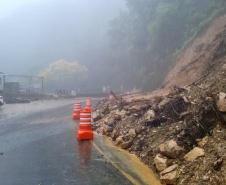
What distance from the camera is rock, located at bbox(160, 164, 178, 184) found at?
4093 mm

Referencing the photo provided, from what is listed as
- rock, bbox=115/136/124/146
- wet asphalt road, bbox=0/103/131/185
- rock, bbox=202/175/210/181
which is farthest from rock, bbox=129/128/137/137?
rock, bbox=202/175/210/181

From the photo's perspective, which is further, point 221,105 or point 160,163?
point 221,105

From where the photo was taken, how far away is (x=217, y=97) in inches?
227

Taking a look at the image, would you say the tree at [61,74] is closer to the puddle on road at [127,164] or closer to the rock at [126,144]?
the puddle on road at [127,164]

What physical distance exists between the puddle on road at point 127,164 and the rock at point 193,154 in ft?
2.76

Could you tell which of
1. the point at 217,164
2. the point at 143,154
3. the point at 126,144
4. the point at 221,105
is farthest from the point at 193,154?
the point at 126,144

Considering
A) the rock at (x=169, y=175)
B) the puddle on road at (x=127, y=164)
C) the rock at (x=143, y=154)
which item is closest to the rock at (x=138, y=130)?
the puddle on road at (x=127, y=164)

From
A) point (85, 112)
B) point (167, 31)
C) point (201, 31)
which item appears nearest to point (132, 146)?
point (85, 112)

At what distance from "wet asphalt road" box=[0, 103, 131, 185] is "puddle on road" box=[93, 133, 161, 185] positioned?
176mm

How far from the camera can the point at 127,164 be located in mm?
5309

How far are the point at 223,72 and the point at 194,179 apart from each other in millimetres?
4532

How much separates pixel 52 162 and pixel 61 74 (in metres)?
49.7

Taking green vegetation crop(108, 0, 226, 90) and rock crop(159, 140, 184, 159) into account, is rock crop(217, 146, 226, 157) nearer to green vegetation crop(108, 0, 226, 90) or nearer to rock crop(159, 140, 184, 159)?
rock crop(159, 140, 184, 159)

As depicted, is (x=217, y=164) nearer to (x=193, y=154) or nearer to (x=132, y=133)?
(x=193, y=154)
